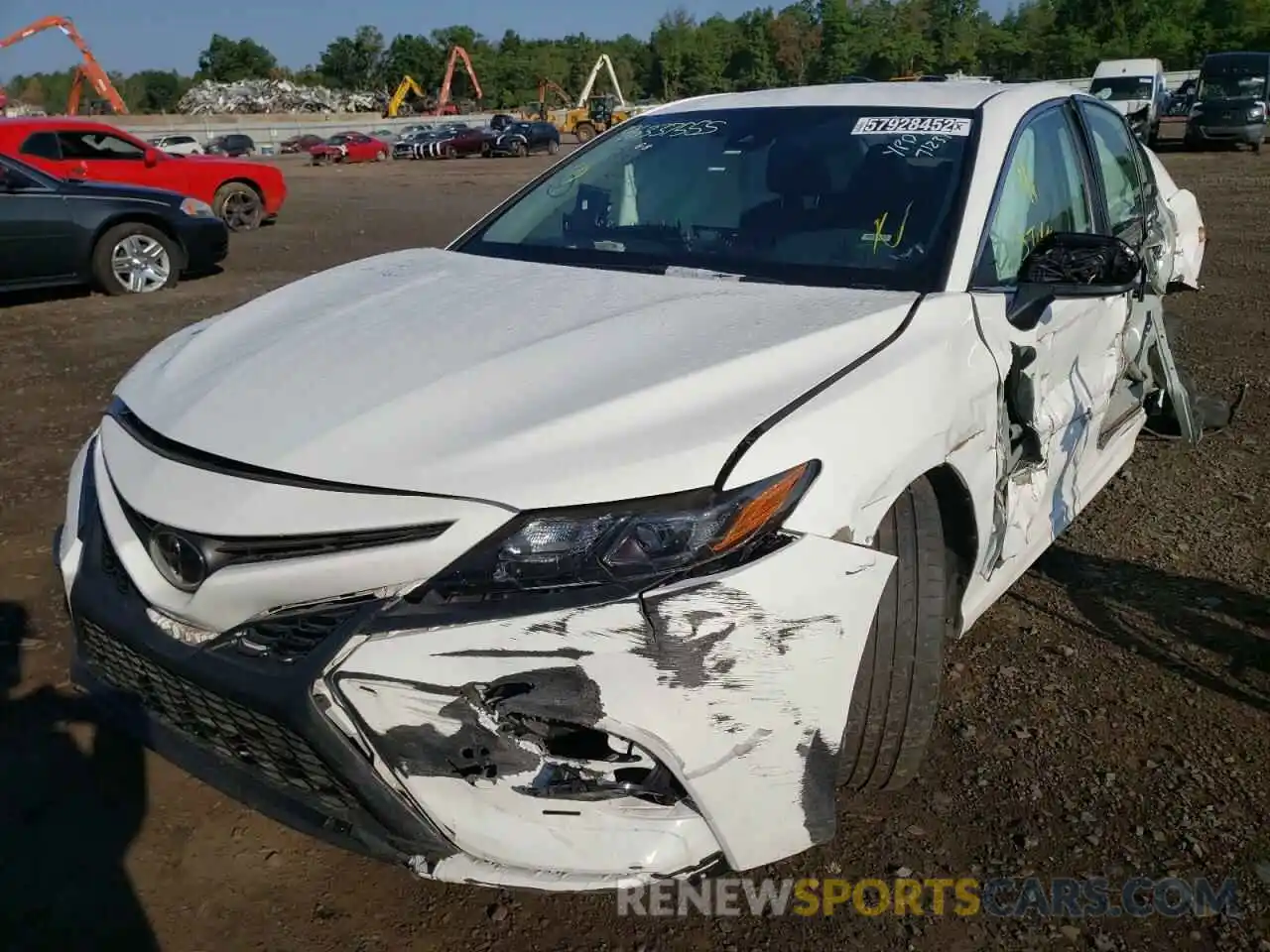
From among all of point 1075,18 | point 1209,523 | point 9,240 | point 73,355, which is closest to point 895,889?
point 1209,523

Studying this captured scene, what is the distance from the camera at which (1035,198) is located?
10.3 ft

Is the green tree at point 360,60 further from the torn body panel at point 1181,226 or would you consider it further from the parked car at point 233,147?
the torn body panel at point 1181,226

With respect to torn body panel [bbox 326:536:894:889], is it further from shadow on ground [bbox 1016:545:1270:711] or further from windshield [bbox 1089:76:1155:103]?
windshield [bbox 1089:76:1155:103]

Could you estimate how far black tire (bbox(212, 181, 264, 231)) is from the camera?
13820mm

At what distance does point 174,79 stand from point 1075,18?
8945cm

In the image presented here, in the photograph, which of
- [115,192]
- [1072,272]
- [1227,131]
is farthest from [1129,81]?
[1072,272]

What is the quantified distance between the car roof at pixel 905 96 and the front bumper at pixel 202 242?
7211 millimetres

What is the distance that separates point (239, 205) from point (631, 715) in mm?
13987

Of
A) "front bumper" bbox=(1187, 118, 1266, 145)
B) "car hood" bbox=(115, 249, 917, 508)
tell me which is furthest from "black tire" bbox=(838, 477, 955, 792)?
"front bumper" bbox=(1187, 118, 1266, 145)

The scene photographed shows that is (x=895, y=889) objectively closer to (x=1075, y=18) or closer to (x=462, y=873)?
(x=462, y=873)

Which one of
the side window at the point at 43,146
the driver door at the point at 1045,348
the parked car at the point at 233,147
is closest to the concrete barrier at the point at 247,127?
the parked car at the point at 233,147

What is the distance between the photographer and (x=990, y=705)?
2.93 meters

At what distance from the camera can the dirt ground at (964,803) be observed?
2.20 meters

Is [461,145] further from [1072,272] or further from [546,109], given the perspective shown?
[1072,272]
